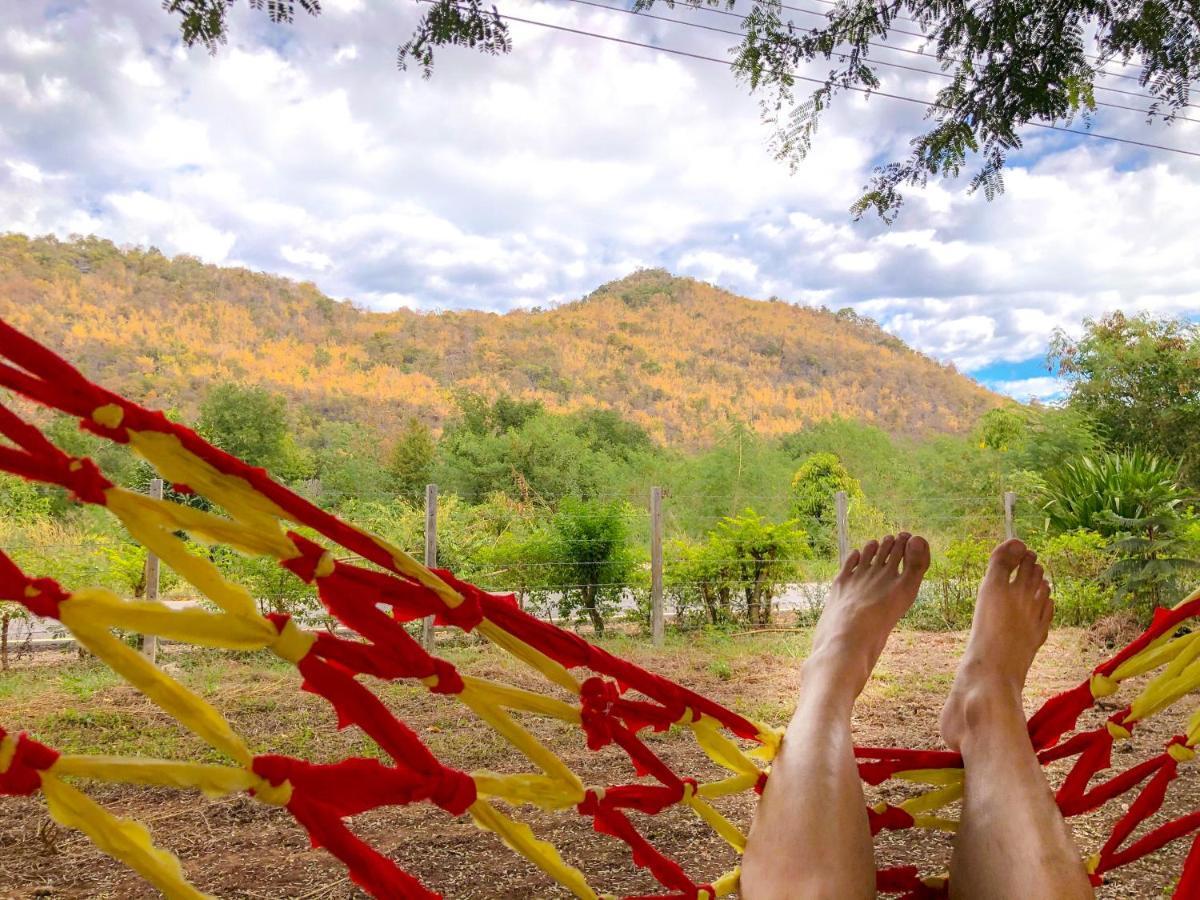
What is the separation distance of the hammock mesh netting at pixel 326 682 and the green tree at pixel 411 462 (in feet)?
36.3

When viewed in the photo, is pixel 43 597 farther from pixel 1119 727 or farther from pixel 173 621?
pixel 1119 727

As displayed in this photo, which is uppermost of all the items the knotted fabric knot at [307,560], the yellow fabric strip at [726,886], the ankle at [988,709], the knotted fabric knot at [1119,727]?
the knotted fabric knot at [307,560]

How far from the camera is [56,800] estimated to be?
1.47 ft

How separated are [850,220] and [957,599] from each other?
2.98 meters

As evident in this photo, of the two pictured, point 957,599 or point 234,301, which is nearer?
point 957,599

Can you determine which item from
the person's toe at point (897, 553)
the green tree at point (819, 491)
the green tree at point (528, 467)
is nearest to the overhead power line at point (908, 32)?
the person's toe at point (897, 553)

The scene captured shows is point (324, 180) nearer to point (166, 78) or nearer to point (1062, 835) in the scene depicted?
point (166, 78)

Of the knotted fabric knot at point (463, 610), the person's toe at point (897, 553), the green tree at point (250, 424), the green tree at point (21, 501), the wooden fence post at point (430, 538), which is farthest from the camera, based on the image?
→ the green tree at point (250, 424)

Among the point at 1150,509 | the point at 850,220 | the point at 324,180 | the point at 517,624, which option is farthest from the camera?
the point at 324,180

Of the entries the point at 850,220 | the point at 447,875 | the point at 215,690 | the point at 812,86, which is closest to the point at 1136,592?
the point at 850,220

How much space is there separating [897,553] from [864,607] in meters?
0.16

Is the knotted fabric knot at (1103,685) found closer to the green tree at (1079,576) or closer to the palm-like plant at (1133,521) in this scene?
the palm-like plant at (1133,521)

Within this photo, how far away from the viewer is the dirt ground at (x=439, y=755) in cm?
146

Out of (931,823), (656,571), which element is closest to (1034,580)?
(931,823)
